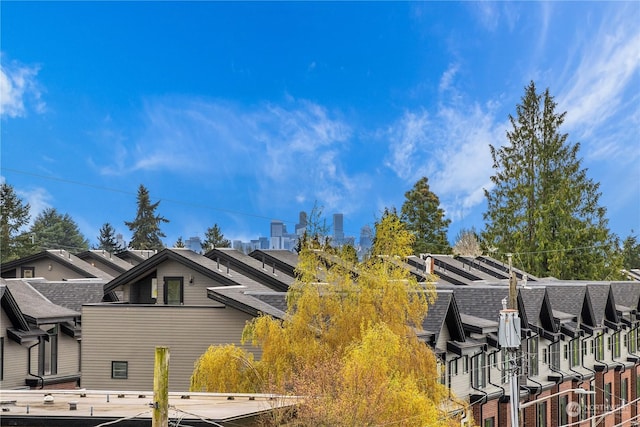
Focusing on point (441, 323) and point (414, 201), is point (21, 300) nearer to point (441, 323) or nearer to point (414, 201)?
point (441, 323)

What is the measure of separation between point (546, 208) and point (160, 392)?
79.2m

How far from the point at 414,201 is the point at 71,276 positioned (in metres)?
48.5

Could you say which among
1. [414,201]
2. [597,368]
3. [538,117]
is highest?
[538,117]

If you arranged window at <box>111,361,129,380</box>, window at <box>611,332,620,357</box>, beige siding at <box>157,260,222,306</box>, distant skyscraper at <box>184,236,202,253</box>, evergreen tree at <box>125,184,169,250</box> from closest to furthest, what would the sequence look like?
window at <box>111,361,129,380</box>
beige siding at <box>157,260,222,306</box>
window at <box>611,332,620,357</box>
evergreen tree at <box>125,184,169,250</box>
distant skyscraper at <box>184,236,202,253</box>

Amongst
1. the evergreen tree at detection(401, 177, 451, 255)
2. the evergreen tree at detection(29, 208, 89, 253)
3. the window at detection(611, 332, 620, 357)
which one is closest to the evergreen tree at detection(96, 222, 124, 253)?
the evergreen tree at detection(29, 208, 89, 253)

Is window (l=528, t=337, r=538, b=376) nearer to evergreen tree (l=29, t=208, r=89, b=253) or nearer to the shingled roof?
the shingled roof

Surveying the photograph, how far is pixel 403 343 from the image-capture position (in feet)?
89.2

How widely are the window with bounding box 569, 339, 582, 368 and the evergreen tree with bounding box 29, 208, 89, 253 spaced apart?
9540 centimetres

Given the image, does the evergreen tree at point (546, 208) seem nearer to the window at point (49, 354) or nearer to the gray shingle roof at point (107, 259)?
the gray shingle roof at point (107, 259)

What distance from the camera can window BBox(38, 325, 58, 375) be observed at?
36.2 metres

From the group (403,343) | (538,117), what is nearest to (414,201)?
(538,117)

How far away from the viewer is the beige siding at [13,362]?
110 ft

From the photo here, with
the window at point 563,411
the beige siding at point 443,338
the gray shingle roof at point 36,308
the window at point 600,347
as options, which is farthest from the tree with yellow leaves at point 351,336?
the window at point 600,347

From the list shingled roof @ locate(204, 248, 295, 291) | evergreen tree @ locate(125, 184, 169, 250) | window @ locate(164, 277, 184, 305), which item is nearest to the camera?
window @ locate(164, 277, 184, 305)
